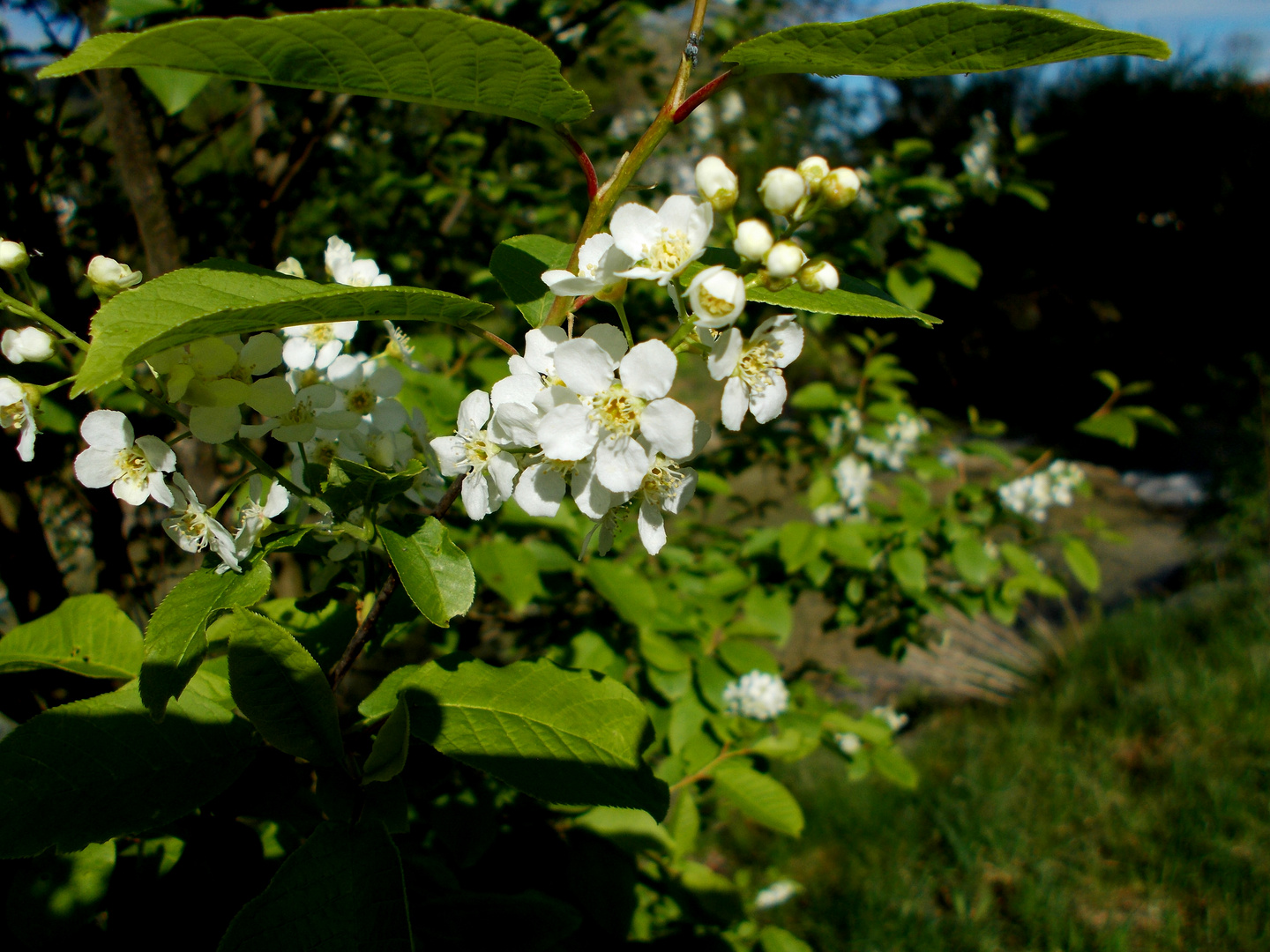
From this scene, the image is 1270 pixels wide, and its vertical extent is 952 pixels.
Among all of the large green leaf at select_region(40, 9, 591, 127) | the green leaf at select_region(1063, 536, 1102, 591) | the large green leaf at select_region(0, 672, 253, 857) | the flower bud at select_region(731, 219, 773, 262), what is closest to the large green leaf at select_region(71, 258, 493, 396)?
the large green leaf at select_region(40, 9, 591, 127)

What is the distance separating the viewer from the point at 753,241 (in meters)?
0.74

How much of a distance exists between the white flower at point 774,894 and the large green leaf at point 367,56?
358 cm

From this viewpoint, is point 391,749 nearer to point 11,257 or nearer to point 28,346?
point 28,346

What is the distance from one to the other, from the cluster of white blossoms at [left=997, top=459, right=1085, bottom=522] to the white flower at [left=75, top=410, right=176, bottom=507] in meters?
3.14

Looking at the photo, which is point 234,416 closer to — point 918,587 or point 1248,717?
point 918,587

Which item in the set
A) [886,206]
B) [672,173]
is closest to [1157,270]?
[672,173]

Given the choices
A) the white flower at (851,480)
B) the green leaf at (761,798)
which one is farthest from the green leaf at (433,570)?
the white flower at (851,480)

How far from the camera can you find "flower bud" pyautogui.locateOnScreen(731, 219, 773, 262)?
2.41ft

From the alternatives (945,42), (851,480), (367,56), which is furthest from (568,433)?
(851,480)

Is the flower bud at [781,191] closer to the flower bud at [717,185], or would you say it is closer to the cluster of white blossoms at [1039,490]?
the flower bud at [717,185]

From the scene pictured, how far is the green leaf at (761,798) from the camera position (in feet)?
6.04

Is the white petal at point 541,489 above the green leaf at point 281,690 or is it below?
above

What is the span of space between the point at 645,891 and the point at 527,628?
1.00 m

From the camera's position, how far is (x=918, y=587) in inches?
102
